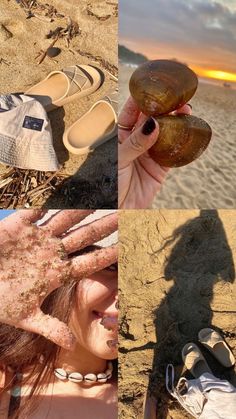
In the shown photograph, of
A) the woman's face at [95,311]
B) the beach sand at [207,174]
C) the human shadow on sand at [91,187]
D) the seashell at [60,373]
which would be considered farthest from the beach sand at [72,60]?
the seashell at [60,373]

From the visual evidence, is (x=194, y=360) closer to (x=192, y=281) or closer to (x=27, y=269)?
(x=192, y=281)

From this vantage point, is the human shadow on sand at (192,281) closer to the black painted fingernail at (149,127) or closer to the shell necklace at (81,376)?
the shell necklace at (81,376)

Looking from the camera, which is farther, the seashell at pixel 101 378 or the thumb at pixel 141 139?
the seashell at pixel 101 378

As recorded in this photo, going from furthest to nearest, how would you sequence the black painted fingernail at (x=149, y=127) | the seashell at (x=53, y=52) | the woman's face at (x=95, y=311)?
the seashell at (x=53, y=52)
the woman's face at (x=95, y=311)
the black painted fingernail at (x=149, y=127)

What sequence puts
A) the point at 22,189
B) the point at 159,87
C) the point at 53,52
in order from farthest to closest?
the point at 53,52
the point at 22,189
the point at 159,87

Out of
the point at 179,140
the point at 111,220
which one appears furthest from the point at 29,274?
the point at 179,140

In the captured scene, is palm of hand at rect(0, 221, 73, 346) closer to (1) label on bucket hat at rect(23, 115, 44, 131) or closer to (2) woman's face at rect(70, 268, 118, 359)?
(2) woman's face at rect(70, 268, 118, 359)

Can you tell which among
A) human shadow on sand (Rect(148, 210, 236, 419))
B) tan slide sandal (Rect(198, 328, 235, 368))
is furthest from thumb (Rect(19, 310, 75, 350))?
tan slide sandal (Rect(198, 328, 235, 368))
